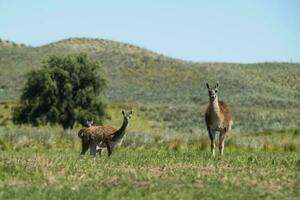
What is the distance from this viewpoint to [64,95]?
4856 centimetres

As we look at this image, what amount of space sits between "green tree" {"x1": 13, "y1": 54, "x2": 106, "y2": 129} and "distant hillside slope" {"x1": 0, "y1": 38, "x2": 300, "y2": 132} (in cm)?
1061

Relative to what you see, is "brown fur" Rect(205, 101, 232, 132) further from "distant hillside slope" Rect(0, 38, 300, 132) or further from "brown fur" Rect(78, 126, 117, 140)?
"distant hillside slope" Rect(0, 38, 300, 132)

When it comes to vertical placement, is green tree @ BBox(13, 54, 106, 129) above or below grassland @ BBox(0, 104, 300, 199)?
above

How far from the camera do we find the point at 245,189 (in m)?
13.5

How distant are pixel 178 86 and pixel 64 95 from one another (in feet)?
144

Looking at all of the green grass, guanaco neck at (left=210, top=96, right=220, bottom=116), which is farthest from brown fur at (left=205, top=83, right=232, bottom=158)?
the green grass

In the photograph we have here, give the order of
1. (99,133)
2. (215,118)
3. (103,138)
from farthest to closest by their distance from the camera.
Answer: (215,118) < (99,133) < (103,138)

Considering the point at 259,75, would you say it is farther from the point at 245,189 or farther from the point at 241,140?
the point at 245,189

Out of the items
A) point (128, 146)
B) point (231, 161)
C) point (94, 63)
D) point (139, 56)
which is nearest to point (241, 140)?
point (128, 146)

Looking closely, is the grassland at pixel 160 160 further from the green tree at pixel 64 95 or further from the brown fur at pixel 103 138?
the green tree at pixel 64 95

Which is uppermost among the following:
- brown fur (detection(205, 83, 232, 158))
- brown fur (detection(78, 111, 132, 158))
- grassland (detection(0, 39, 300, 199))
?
brown fur (detection(205, 83, 232, 158))

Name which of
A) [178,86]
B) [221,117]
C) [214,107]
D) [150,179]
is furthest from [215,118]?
[178,86]

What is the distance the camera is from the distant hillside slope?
210 feet

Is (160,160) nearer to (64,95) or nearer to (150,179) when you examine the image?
(150,179)
